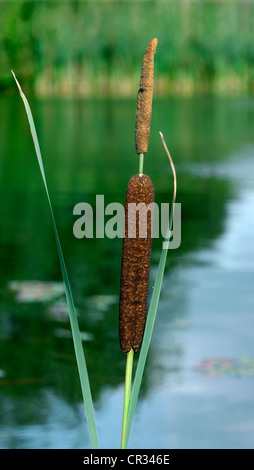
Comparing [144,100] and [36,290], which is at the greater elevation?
[36,290]

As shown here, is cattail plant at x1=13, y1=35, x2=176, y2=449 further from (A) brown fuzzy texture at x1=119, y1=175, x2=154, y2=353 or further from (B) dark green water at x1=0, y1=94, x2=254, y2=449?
(B) dark green water at x1=0, y1=94, x2=254, y2=449

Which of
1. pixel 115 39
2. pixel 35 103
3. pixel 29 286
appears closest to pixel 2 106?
pixel 35 103

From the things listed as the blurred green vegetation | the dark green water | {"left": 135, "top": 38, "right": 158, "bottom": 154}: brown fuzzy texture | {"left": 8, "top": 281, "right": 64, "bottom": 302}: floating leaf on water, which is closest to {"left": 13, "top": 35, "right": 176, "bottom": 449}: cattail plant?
{"left": 135, "top": 38, "right": 158, "bottom": 154}: brown fuzzy texture

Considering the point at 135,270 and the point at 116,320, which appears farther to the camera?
the point at 116,320

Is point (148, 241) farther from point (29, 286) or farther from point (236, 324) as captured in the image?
point (29, 286)

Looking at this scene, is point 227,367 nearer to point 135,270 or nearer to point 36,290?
point 36,290

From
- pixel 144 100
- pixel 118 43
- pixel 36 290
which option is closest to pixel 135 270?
pixel 144 100

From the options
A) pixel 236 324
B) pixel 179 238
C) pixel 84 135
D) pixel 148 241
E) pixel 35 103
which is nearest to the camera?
pixel 148 241
